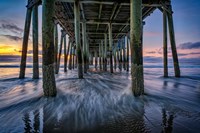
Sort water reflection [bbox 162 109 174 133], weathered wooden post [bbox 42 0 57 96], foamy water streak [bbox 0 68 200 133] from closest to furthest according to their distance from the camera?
water reflection [bbox 162 109 174 133]
foamy water streak [bbox 0 68 200 133]
weathered wooden post [bbox 42 0 57 96]

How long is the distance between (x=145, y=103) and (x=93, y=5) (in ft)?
28.7

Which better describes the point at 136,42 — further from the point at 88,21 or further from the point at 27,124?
the point at 88,21

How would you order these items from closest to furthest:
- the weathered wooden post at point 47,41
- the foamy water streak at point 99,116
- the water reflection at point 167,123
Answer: the water reflection at point 167,123 → the foamy water streak at point 99,116 → the weathered wooden post at point 47,41

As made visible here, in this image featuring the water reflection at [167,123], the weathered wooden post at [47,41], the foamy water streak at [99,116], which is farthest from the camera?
the weathered wooden post at [47,41]

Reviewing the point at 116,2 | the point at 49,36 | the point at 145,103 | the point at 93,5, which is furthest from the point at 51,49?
the point at 93,5

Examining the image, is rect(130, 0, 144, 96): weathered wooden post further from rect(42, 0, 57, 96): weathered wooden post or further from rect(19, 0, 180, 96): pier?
rect(42, 0, 57, 96): weathered wooden post

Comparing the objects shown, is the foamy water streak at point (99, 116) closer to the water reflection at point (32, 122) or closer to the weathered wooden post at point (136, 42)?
the water reflection at point (32, 122)

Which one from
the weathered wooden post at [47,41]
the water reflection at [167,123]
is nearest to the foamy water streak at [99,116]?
the water reflection at [167,123]

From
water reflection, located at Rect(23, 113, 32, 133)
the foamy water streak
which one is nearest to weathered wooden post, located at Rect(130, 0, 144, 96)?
the foamy water streak

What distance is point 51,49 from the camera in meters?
4.02

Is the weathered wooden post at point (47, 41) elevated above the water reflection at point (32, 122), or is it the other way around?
the weathered wooden post at point (47, 41)

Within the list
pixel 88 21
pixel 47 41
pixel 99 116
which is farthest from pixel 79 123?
pixel 88 21

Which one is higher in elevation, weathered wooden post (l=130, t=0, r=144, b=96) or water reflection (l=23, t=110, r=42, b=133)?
weathered wooden post (l=130, t=0, r=144, b=96)

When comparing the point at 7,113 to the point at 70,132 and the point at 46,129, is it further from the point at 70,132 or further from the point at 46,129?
the point at 70,132
